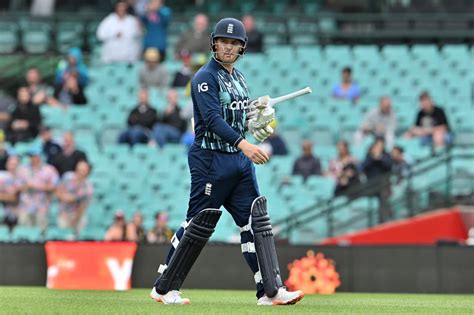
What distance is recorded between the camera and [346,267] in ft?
47.4

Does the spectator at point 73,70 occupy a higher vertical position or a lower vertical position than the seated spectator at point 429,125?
higher

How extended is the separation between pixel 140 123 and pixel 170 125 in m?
0.50

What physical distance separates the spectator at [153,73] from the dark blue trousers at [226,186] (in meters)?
11.7

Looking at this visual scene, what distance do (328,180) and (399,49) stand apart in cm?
433

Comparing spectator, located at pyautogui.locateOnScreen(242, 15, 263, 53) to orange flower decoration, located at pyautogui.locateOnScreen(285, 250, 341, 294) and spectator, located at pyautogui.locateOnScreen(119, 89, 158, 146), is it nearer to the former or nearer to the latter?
spectator, located at pyautogui.locateOnScreen(119, 89, 158, 146)

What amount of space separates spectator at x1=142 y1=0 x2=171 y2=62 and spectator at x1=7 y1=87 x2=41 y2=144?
2.55 meters

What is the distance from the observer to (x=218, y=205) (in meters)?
9.68

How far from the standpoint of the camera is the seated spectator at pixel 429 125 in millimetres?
Result: 18812

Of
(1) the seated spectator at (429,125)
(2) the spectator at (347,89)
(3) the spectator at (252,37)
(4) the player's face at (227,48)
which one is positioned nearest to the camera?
(4) the player's face at (227,48)

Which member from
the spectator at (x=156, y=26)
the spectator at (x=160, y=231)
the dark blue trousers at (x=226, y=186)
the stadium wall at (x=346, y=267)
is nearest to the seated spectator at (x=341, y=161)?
the spectator at (x=160, y=231)

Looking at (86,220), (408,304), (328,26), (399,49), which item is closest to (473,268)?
(408,304)

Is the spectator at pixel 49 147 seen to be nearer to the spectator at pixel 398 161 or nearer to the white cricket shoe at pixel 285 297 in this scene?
the spectator at pixel 398 161

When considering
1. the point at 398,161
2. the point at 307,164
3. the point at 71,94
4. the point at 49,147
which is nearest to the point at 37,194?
the point at 49,147

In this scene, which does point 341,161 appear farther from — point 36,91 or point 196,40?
point 36,91
